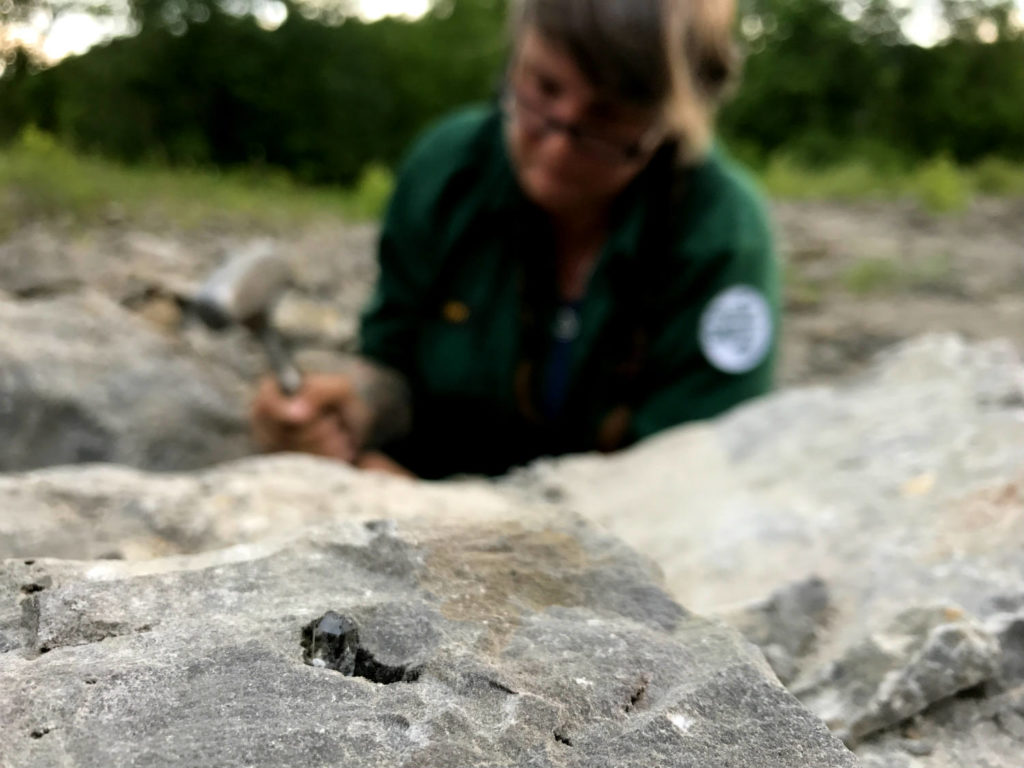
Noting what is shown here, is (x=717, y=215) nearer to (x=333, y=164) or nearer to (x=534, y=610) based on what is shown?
(x=534, y=610)

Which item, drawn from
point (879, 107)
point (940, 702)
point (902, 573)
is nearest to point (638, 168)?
point (902, 573)

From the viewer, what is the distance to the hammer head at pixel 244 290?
1.86 meters

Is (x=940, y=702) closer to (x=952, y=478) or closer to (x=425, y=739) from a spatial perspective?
(x=952, y=478)

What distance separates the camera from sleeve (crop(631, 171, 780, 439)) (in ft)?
7.47

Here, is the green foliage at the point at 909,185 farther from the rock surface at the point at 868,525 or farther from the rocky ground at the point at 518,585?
the rocky ground at the point at 518,585

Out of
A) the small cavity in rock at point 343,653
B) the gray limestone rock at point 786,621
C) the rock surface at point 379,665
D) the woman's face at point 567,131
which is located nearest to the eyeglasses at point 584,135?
the woman's face at point 567,131

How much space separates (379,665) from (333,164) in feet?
36.8

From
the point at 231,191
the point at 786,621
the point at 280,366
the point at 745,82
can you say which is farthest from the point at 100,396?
the point at 745,82

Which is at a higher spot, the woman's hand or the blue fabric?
the blue fabric

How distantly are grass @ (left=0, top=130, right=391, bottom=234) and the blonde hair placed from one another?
188 cm

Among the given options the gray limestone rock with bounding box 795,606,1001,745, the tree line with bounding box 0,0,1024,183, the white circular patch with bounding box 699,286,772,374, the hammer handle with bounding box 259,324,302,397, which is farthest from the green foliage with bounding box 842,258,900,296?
the tree line with bounding box 0,0,1024,183

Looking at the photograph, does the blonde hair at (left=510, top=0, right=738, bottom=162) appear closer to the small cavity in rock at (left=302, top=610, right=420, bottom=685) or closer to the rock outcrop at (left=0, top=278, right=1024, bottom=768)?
the rock outcrop at (left=0, top=278, right=1024, bottom=768)

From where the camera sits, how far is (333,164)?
11312mm

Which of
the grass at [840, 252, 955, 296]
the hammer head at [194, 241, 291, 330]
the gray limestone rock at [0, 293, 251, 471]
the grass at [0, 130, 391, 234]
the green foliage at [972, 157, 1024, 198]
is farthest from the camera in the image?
the green foliage at [972, 157, 1024, 198]
